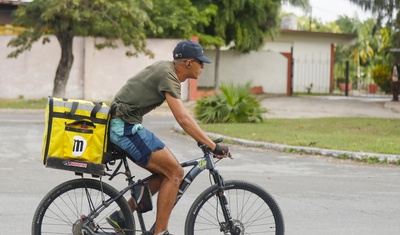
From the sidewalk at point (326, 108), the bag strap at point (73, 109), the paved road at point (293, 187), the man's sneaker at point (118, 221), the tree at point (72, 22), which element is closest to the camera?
the bag strap at point (73, 109)

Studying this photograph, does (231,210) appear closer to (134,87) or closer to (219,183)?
(219,183)

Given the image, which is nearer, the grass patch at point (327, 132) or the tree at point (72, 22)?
the grass patch at point (327, 132)

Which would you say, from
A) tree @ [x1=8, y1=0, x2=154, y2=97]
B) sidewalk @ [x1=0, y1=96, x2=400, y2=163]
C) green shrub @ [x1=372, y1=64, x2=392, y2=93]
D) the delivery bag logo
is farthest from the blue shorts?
green shrub @ [x1=372, y1=64, x2=392, y2=93]

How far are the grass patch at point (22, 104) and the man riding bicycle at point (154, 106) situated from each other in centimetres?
2084

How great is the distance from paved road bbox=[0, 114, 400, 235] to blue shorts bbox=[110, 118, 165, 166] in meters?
1.76

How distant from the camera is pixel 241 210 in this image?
650 centimetres

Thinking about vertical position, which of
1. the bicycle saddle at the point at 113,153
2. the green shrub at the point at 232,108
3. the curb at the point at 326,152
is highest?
the bicycle saddle at the point at 113,153

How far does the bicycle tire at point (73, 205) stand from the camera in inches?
242

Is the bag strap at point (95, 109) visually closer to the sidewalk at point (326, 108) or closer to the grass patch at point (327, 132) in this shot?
the grass patch at point (327, 132)

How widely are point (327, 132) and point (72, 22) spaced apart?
11.4 m

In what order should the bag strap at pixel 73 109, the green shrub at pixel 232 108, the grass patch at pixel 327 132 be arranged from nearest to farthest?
1. the bag strap at pixel 73 109
2. the grass patch at pixel 327 132
3. the green shrub at pixel 232 108

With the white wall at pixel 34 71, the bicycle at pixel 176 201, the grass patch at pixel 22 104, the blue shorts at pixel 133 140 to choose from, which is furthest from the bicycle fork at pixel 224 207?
the white wall at pixel 34 71

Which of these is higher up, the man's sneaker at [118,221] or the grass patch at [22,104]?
the man's sneaker at [118,221]

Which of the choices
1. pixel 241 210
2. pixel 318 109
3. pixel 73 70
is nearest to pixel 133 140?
pixel 241 210
